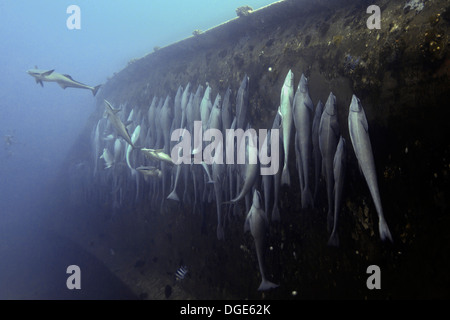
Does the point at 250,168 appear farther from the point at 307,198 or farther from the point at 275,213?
the point at 307,198

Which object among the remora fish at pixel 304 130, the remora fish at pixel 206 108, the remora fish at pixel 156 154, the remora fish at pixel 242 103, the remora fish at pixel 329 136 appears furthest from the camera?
the remora fish at pixel 156 154

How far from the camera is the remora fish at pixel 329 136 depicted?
9.25 feet

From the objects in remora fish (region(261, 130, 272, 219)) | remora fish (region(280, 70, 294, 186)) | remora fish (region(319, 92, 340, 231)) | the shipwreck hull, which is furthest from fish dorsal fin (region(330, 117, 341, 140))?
remora fish (region(261, 130, 272, 219))

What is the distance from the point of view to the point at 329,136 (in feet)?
9.25

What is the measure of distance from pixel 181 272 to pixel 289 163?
301 centimetres

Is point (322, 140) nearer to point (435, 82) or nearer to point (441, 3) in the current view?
point (435, 82)

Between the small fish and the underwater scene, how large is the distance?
7 cm

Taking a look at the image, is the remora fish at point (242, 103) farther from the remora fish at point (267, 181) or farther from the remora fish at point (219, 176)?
the remora fish at point (267, 181)

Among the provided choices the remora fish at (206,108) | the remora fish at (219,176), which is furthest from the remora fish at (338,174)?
the remora fish at (206,108)

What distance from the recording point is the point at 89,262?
8148 mm

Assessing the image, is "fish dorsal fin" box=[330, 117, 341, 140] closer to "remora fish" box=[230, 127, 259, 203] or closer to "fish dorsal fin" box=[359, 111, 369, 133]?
"fish dorsal fin" box=[359, 111, 369, 133]

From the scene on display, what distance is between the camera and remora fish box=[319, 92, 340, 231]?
2.82m

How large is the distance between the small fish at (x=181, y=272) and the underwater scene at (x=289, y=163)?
68 mm

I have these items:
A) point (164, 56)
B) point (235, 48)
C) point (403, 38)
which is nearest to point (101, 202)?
point (164, 56)
